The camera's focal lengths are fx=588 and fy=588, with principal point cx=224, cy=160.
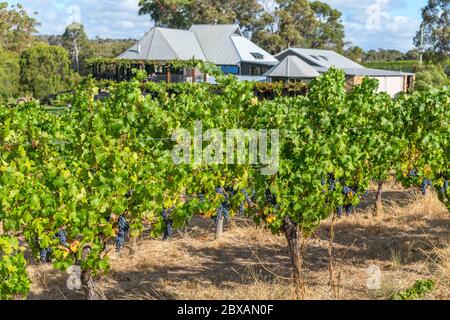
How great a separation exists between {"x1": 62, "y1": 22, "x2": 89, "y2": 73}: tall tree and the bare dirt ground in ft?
235

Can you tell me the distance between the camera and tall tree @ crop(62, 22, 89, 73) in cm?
7861

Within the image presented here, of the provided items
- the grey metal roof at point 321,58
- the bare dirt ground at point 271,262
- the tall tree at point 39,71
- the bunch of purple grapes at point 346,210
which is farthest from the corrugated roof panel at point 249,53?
the bunch of purple grapes at point 346,210

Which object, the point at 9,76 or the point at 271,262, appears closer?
the point at 271,262

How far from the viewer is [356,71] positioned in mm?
42250

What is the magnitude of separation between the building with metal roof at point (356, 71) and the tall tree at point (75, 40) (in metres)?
39.6

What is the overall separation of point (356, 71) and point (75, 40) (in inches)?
1964

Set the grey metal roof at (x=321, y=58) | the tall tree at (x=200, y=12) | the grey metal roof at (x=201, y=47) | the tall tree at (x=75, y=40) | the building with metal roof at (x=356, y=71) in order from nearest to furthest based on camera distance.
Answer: the building with metal roof at (x=356, y=71) → the grey metal roof at (x=201, y=47) → the grey metal roof at (x=321, y=58) → the tall tree at (x=200, y=12) → the tall tree at (x=75, y=40)

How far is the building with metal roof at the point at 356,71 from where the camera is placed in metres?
42.1

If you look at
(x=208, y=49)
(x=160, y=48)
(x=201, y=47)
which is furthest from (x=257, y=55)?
(x=160, y=48)

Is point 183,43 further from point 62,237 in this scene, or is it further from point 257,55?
point 62,237

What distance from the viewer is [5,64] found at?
3775 cm
